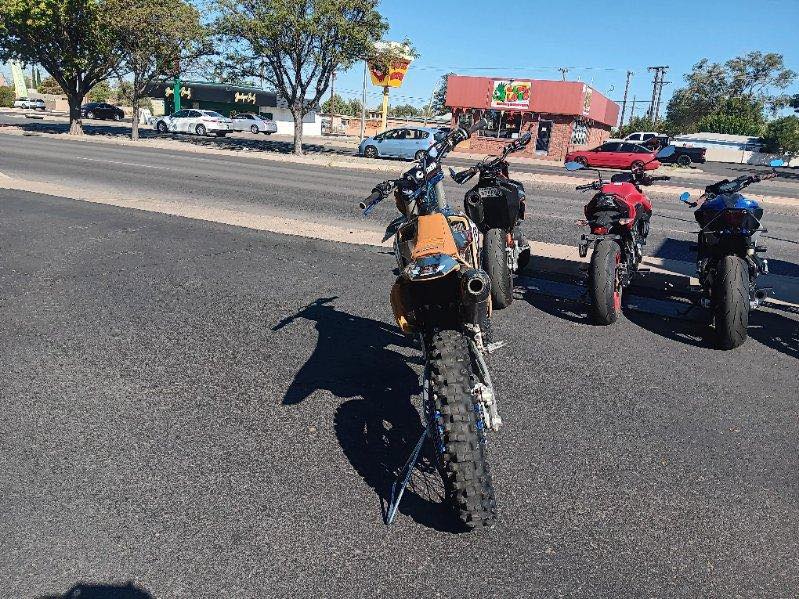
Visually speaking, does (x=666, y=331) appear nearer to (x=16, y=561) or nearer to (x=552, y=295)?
(x=552, y=295)

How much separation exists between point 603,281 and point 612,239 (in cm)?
45

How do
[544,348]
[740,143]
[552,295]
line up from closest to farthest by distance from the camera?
1. [544,348]
2. [552,295]
3. [740,143]

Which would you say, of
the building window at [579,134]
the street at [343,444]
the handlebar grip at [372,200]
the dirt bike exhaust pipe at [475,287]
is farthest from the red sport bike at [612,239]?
the building window at [579,134]

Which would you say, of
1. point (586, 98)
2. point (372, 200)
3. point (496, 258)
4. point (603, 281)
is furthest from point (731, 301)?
point (586, 98)

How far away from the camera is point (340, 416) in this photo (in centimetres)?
416

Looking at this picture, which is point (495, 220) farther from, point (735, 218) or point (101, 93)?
point (101, 93)

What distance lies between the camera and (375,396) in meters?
4.46

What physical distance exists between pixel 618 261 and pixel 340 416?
3.41 meters

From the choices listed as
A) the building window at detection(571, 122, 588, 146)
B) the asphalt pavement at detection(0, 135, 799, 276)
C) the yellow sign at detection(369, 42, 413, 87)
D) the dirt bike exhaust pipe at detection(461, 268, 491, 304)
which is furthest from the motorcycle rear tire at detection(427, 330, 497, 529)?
the building window at detection(571, 122, 588, 146)

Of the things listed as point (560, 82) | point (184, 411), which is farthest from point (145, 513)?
point (560, 82)

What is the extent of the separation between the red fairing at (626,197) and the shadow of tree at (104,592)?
16.2 ft

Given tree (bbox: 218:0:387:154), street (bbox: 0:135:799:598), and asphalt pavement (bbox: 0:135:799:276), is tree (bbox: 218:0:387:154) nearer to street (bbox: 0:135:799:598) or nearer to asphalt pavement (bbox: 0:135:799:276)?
asphalt pavement (bbox: 0:135:799:276)

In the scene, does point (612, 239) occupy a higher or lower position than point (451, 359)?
higher

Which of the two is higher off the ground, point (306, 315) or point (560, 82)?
point (560, 82)
